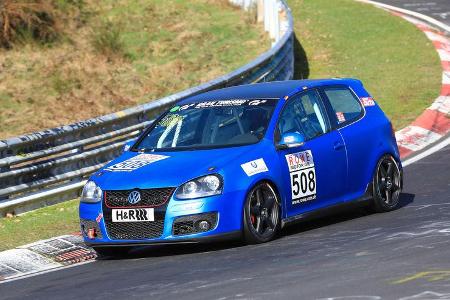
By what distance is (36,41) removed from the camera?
941 inches

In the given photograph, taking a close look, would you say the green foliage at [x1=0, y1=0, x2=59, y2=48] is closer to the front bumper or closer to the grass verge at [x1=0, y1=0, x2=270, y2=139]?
the grass verge at [x1=0, y1=0, x2=270, y2=139]

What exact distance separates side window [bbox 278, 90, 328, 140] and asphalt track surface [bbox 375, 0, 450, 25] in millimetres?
15097

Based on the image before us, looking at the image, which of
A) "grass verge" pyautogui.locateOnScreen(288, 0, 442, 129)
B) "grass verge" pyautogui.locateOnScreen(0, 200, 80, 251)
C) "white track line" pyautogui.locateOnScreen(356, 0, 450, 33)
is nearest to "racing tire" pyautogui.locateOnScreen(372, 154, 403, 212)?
"grass verge" pyautogui.locateOnScreen(0, 200, 80, 251)

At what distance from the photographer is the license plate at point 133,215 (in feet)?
33.3

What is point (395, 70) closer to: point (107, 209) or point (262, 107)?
point (262, 107)

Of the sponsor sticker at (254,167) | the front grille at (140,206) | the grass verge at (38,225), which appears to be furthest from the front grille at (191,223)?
the grass verge at (38,225)

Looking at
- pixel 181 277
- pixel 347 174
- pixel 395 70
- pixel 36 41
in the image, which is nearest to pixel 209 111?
pixel 347 174

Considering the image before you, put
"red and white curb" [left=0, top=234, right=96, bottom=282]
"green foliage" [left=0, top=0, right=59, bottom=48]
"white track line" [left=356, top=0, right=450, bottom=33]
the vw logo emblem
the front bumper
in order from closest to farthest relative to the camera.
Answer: the front bumper < the vw logo emblem < "red and white curb" [left=0, top=234, right=96, bottom=282] < "green foliage" [left=0, top=0, right=59, bottom=48] < "white track line" [left=356, top=0, right=450, bottom=33]

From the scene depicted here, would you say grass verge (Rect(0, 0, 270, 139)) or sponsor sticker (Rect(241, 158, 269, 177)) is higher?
sponsor sticker (Rect(241, 158, 269, 177))

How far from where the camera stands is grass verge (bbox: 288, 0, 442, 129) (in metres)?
19.7

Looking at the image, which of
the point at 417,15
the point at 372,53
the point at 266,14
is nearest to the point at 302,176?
the point at 372,53

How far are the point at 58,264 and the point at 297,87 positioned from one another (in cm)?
300

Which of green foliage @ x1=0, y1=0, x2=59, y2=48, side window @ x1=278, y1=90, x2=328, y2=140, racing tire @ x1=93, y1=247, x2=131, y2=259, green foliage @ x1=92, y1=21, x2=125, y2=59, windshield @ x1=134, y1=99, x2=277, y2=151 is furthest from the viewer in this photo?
green foliage @ x1=92, y1=21, x2=125, y2=59

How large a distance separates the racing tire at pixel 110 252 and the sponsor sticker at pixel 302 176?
169 centimetres
